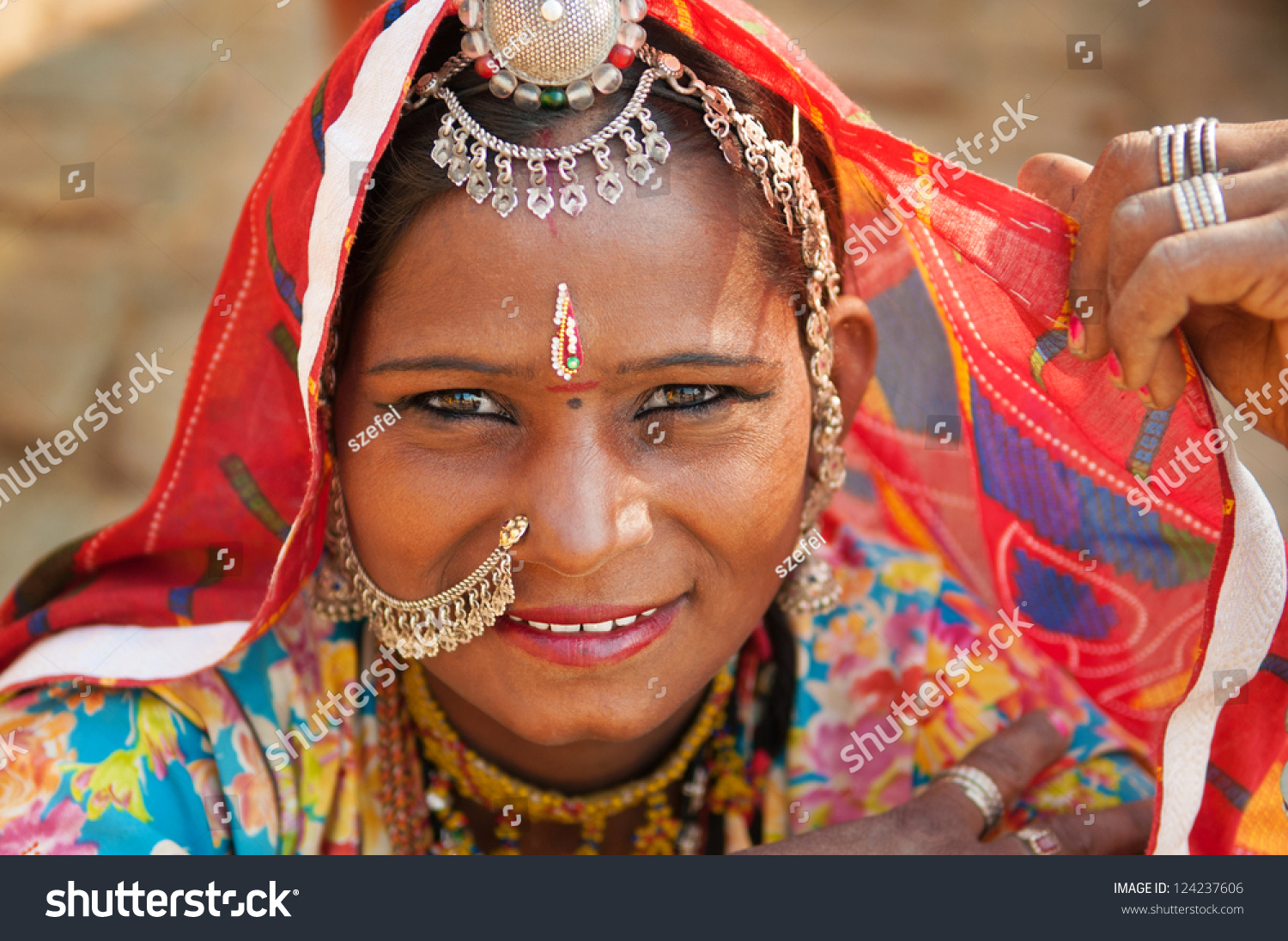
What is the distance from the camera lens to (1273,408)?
1446mm

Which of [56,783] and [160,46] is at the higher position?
[160,46]

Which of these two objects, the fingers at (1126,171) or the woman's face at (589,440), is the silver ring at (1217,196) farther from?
the woman's face at (589,440)

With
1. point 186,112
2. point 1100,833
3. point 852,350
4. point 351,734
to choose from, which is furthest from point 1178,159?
point 186,112

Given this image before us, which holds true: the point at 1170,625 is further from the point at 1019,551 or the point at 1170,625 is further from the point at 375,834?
the point at 375,834

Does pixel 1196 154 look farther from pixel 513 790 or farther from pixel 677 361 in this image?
pixel 513 790

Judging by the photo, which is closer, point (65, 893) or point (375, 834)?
point (65, 893)

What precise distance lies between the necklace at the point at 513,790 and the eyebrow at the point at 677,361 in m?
0.69

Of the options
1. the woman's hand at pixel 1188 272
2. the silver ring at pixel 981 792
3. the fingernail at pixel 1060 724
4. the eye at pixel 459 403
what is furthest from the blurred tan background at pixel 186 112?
the eye at pixel 459 403

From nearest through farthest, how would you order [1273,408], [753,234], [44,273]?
[1273,408]
[753,234]
[44,273]

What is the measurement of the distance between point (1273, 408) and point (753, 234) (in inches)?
26.9

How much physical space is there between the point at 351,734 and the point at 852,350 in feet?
3.34

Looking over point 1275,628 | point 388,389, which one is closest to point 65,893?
point 388,389

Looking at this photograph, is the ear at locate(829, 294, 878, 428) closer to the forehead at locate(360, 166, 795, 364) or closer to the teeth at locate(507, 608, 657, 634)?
the forehead at locate(360, 166, 795, 364)

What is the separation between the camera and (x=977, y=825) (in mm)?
1794
